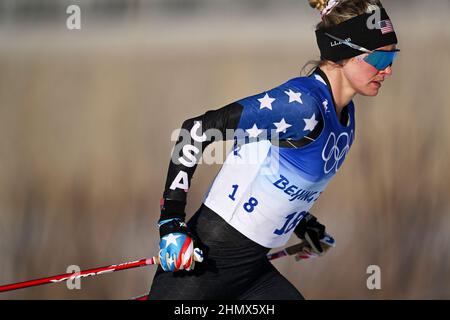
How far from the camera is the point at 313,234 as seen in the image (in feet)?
7.91

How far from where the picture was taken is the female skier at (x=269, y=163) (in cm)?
180

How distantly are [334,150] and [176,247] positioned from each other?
536 millimetres

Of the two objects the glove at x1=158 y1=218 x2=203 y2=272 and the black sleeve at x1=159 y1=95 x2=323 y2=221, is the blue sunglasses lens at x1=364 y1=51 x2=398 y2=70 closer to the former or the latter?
the black sleeve at x1=159 y1=95 x2=323 y2=221

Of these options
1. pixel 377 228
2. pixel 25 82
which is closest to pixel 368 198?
pixel 377 228

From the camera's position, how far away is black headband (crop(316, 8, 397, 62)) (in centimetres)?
194

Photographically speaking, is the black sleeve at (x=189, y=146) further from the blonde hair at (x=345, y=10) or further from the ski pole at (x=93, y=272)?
the blonde hair at (x=345, y=10)

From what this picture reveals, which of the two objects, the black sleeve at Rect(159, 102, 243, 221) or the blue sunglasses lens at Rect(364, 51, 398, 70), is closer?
the black sleeve at Rect(159, 102, 243, 221)

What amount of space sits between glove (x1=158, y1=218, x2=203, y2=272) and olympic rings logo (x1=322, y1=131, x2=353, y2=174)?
0.44m

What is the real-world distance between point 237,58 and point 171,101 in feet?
1.74

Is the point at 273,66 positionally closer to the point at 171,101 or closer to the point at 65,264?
the point at 171,101

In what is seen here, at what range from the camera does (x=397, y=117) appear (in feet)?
13.8

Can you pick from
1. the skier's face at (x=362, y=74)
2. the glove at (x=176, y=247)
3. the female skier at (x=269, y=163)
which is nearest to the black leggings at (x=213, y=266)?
the female skier at (x=269, y=163)

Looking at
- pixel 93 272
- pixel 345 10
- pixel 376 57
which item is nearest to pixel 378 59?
pixel 376 57

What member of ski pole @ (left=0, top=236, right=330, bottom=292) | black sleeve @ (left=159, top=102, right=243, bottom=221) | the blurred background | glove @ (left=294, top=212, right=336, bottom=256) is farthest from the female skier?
the blurred background
